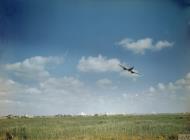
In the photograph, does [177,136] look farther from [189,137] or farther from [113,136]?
[113,136]

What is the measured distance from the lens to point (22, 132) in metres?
8.02

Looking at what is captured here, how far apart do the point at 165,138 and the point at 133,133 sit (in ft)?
3.42

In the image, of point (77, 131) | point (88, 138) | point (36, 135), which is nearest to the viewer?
point (88, 138)

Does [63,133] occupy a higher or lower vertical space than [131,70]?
lower

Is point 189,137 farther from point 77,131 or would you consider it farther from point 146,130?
point 77,131

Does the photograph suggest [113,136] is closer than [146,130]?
Yes

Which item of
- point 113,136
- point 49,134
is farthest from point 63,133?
point 113,136

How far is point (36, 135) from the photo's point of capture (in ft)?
25.4

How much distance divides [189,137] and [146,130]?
1657 millimetres

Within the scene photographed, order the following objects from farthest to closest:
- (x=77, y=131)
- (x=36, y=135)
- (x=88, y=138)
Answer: (x=77, y=131) < (x=36, y=135) < (x=88, y=138)

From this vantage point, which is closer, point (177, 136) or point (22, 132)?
point (177, 136)

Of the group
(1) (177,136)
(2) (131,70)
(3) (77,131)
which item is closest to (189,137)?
(1) (177,136)

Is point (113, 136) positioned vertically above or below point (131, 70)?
below

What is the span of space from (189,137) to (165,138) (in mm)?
567
